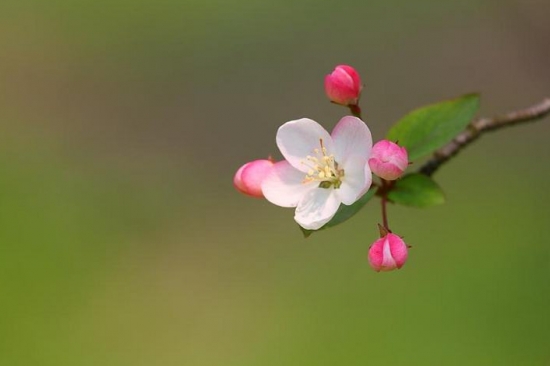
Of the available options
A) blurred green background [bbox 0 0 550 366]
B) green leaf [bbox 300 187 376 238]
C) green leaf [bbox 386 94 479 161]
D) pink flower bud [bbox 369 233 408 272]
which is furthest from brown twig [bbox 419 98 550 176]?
blurred green background [bbox 0 0 550 366]

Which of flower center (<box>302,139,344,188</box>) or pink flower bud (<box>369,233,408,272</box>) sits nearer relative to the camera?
pink flower bud (<box>369,233,408,272</box>)

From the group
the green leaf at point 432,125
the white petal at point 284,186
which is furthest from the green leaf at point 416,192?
the white petal at point 284,186

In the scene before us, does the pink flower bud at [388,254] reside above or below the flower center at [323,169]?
below

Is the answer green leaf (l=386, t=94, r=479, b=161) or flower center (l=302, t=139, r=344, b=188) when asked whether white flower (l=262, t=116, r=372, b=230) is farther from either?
green leaf (l=386, t=94, r=479, b=161)

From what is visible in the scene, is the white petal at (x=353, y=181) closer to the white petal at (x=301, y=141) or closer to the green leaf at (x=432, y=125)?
the white petal at (x=301, y=141)

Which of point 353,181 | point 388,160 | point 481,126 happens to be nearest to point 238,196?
point 481,126

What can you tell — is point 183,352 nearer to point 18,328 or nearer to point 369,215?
point 18,328
